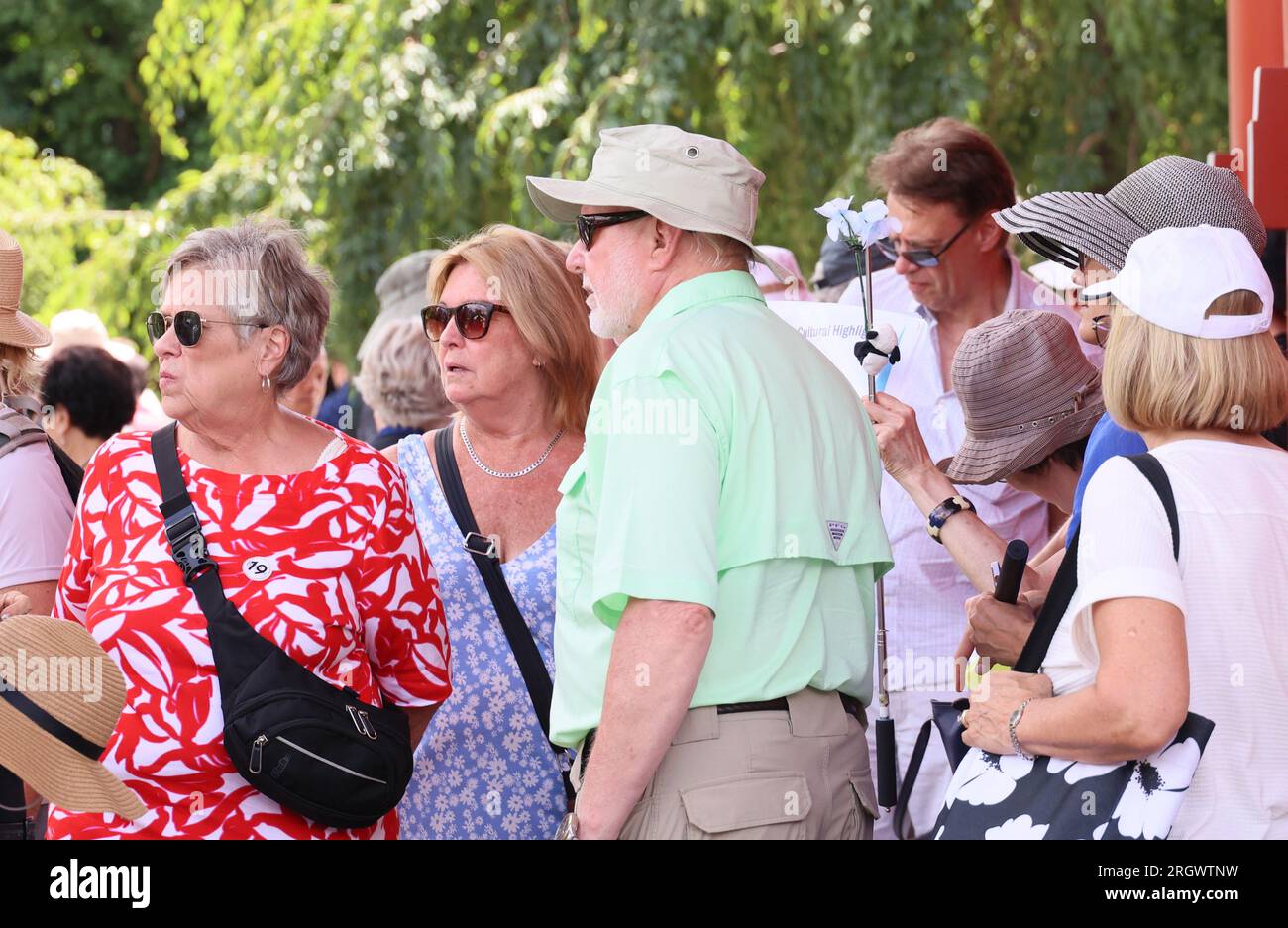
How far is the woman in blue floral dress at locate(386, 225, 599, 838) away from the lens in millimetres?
3221

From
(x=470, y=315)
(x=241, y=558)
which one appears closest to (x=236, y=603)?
(x=241, y=558)

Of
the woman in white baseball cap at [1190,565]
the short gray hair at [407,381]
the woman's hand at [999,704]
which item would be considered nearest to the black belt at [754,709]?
the woman's hand at [999,704]

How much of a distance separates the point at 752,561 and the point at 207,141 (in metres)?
14.1

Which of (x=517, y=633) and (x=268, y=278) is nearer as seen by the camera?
(x=268, y=278)

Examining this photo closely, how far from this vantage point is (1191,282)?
7.30 ft

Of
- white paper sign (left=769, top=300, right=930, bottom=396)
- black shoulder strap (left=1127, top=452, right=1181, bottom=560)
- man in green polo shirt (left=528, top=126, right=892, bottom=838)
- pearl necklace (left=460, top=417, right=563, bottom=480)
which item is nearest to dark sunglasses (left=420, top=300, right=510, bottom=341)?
pearl necklace (left=460, top=417, right=563, bottom=480)

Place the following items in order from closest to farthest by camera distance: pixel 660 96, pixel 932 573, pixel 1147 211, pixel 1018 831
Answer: pixel 1018 831 < pixel 1147 211 < pixel 932 573 < pixel 660 96

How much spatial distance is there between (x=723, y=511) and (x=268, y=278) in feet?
3.44

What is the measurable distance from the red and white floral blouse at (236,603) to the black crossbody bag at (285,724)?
3 cm

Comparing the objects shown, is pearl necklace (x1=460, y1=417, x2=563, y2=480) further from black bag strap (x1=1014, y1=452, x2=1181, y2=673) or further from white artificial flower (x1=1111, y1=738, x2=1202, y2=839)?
white artificial flower (x1=1111, y1=738, x2=1202, y2=839)

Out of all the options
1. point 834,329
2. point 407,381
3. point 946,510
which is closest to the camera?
point 946,510

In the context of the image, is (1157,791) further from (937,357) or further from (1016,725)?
(937,357)
